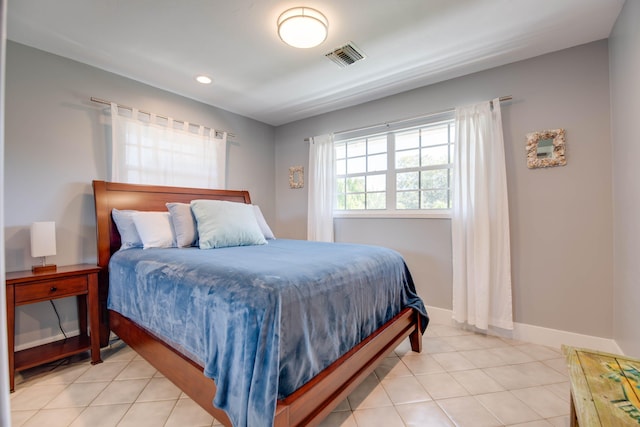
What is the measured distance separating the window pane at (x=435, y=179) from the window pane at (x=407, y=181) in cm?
5

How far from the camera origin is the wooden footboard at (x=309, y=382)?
3.98ft

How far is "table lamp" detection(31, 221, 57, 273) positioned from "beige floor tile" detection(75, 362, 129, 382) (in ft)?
2.56

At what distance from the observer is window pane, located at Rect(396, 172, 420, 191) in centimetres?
308

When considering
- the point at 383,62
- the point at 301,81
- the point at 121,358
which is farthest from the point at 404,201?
the point at 121,358

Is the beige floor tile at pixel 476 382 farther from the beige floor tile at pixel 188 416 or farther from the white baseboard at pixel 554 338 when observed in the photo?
the beige floor tile at pixel 188 416

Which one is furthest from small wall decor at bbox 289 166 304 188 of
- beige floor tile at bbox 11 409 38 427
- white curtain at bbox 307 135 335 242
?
beige floor tile at bbox 11 409 38 427

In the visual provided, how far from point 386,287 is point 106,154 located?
9.07 ft

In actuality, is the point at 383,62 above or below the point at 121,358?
above

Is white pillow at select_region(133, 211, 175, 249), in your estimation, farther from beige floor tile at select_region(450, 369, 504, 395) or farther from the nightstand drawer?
beige floor tile at select_region(450, 369, 504, 395)

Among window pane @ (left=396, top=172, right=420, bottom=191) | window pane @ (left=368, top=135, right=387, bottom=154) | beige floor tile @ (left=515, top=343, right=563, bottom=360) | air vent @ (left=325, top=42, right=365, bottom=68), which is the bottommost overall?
beige floor tile @ (left=515, top=343, right=563, bottom=360)

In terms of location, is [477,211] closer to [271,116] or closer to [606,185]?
[606,185]

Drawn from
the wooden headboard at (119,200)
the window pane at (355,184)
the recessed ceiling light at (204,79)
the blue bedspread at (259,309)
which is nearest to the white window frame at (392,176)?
the window pane at (355,184)

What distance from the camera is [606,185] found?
2.14 metres

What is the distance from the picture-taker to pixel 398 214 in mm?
3115
